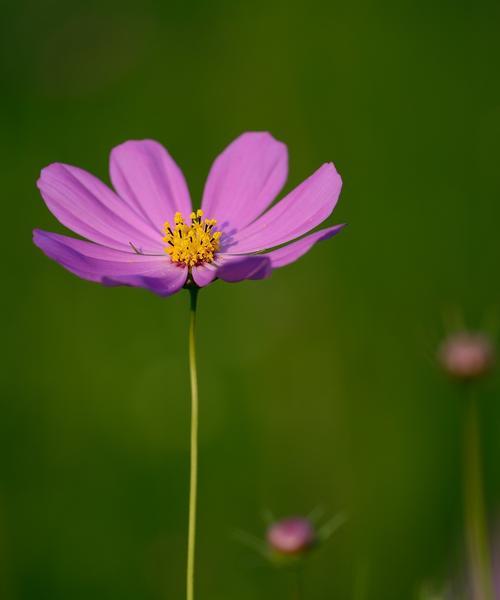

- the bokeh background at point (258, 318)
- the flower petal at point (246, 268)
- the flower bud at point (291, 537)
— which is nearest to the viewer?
the flower petal at point (246, 268)

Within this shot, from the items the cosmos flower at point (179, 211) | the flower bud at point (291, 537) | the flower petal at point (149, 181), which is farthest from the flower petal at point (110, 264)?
the flower bud at point (291, 537)

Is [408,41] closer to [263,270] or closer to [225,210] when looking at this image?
[225,210]

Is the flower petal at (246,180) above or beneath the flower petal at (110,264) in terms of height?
above

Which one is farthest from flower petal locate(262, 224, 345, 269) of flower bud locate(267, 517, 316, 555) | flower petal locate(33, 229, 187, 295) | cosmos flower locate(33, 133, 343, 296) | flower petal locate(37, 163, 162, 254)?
flower bud locate(267, 517, 316, 555)

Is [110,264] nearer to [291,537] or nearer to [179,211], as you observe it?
[179,211]

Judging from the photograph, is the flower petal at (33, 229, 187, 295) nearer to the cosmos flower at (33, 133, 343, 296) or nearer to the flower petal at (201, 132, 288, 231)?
the cosmos flower at (33, 133, 343, 296)

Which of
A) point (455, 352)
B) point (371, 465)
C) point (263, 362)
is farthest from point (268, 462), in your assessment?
point (455, 352)

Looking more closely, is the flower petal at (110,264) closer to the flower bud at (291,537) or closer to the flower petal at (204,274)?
the flower petal at (204,274)
